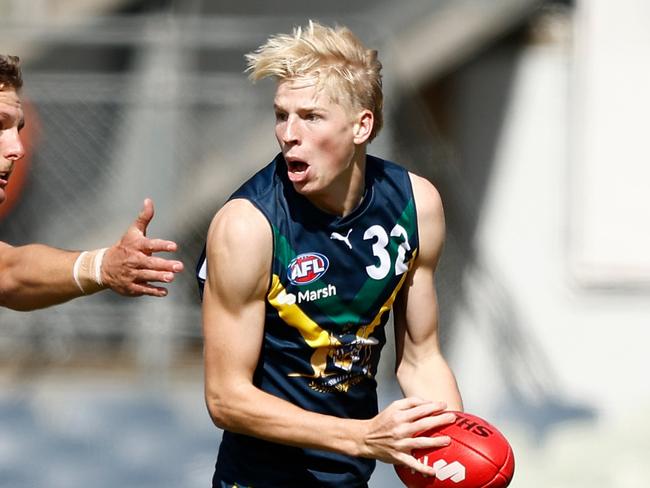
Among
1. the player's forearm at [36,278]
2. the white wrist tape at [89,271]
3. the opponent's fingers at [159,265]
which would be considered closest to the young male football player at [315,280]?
the opponent's fingers at [159,265]

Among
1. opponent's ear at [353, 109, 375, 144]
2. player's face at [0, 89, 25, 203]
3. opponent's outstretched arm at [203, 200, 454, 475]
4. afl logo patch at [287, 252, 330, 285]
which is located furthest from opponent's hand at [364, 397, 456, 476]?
player's face at [0, 89, 25, 203]

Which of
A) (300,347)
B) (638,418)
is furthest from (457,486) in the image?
(638,418)

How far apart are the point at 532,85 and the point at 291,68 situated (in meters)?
7.18

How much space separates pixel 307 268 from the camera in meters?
3.74

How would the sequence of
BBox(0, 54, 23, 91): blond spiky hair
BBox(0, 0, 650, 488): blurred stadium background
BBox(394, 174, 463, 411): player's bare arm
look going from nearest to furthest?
BBox(0, 54, 23, 91): blond spiky hair < BBox(394, 174, 463, 411): player's bare arm < BBox(0, 0, 650, 488): blurred stadium background

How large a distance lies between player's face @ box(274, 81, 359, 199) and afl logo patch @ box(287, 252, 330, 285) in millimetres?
191

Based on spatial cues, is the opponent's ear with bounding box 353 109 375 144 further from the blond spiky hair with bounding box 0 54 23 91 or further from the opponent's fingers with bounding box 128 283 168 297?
the blond spiky hair with bounding box 0 54 23 91

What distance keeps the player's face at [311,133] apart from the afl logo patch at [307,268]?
191mm

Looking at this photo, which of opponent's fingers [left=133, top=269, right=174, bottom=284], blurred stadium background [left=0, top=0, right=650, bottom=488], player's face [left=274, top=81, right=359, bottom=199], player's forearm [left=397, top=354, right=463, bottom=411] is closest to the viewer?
opponent's fingers [left=133, top=269, right=174, bottom=284]

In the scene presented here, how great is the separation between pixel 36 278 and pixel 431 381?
1310mm

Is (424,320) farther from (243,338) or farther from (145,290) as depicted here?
(145,290)

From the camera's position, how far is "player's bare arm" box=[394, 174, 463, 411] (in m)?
3.99

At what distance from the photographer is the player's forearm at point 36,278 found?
3807 mm

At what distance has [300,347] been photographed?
149 inches
